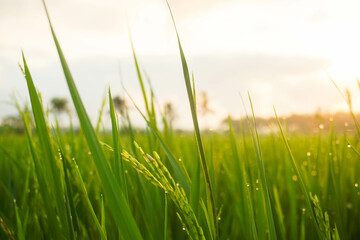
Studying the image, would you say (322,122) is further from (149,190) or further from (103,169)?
(103,169)

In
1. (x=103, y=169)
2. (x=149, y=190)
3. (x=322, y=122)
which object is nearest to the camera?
(x=103, y=169)

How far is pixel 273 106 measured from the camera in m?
0.55

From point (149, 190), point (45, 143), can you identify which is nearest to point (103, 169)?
point (45, 143)

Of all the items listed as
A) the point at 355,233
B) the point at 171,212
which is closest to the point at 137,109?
the point at 171,212

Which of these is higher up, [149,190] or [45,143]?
[45,143]

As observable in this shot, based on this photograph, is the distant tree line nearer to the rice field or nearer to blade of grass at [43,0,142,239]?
the rice field

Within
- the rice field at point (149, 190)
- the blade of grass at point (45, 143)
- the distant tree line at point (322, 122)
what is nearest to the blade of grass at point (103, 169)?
the rice field at point (149, 190)

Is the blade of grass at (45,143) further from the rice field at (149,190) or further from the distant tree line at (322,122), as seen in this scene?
the distant tree line at (322,122)

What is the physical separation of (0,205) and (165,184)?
3.64 feet

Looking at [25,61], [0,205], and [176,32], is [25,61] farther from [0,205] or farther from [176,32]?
[0,205]

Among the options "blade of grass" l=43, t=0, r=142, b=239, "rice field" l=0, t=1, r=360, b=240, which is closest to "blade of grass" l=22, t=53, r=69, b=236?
"rice field" l=0, t=1, r=360, b=240

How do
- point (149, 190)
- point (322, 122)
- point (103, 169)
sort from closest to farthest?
point (103, 169) → point (149, 190) → point (322, 122)

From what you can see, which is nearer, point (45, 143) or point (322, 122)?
point (45, 143)

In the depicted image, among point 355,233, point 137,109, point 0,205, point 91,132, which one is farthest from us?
point 0,205
